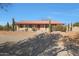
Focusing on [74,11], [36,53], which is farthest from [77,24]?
[36,53]

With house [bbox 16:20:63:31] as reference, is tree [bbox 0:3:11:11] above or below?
above

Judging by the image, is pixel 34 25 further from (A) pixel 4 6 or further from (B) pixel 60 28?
(A) pixel 4 6

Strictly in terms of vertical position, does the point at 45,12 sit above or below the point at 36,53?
above

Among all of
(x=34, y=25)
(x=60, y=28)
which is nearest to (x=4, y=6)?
(x=34, y=25)

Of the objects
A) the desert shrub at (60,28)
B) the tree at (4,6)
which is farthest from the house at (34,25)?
the tree at (4,6)

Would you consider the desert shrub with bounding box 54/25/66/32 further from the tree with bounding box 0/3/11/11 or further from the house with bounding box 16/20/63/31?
the tree with bounding box 0/3/11/11

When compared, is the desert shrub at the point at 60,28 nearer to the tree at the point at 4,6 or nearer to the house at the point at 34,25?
the house at the point at 34,25

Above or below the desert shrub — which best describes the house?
above

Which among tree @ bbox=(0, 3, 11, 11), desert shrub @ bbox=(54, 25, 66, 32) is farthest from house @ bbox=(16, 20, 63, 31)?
tree @ bbox=(0, 3, 11, 11)

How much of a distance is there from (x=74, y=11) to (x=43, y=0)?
21.0 inches

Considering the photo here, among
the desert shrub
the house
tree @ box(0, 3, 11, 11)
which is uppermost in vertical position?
tree @ box(0, 3, 11, 11)

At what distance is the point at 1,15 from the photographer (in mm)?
9945

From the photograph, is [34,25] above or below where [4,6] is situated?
below

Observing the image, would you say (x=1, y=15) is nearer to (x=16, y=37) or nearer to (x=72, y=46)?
(x=16, y=37)
